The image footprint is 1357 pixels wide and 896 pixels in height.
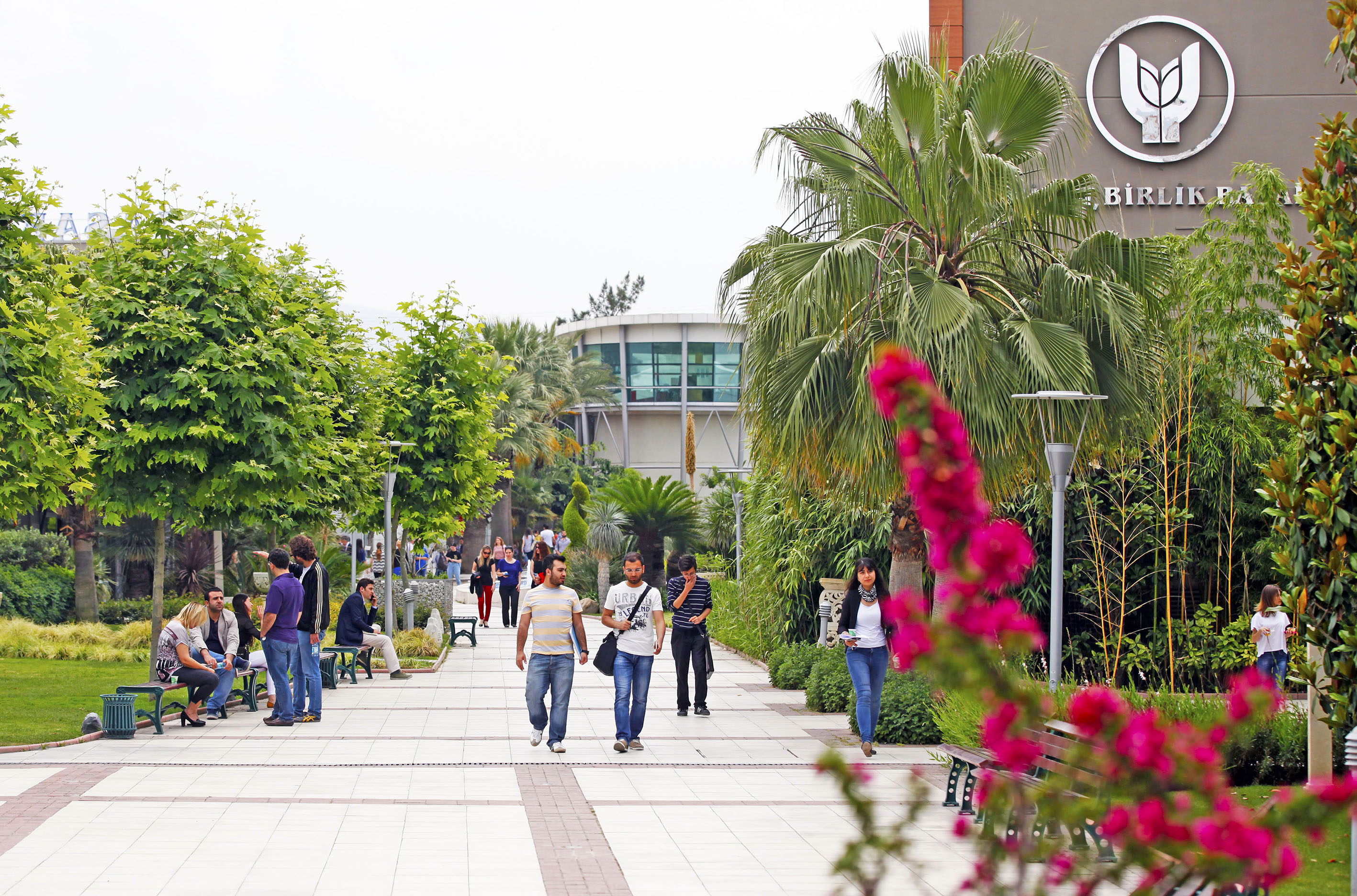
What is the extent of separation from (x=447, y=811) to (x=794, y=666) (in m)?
9.09

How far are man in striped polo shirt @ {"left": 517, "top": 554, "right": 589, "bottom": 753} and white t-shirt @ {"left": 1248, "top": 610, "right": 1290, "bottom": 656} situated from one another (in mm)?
7198

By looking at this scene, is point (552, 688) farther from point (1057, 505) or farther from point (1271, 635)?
point (1271, 635)

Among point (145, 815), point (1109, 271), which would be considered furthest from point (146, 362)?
point (1109, 271)

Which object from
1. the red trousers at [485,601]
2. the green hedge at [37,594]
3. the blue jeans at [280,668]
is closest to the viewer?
the blue jeans at [280,668]

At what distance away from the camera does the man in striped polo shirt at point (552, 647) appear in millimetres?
12023

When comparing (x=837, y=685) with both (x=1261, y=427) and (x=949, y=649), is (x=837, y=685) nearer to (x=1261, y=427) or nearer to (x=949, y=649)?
(x=1261, y=427)

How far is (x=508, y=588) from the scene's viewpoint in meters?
31.4

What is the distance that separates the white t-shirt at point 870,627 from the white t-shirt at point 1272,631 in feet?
15.8

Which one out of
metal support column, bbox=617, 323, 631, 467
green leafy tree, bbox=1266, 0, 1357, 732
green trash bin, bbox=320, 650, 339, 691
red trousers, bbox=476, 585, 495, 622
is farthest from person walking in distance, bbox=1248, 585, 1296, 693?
metal support column, bbox=617, 323, 631, 467

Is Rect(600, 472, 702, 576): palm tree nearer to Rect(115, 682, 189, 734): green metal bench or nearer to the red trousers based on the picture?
the red trousers

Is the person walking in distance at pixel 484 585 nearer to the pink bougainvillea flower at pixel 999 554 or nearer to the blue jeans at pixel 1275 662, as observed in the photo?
the blue jeans at pixel 1275 662

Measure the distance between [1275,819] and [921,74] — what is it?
37.7 feet

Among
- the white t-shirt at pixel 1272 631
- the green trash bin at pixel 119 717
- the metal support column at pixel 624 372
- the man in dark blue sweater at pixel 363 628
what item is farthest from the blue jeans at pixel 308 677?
the metal support column at pixel 624 372

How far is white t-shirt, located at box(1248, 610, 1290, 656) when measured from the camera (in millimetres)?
13633
